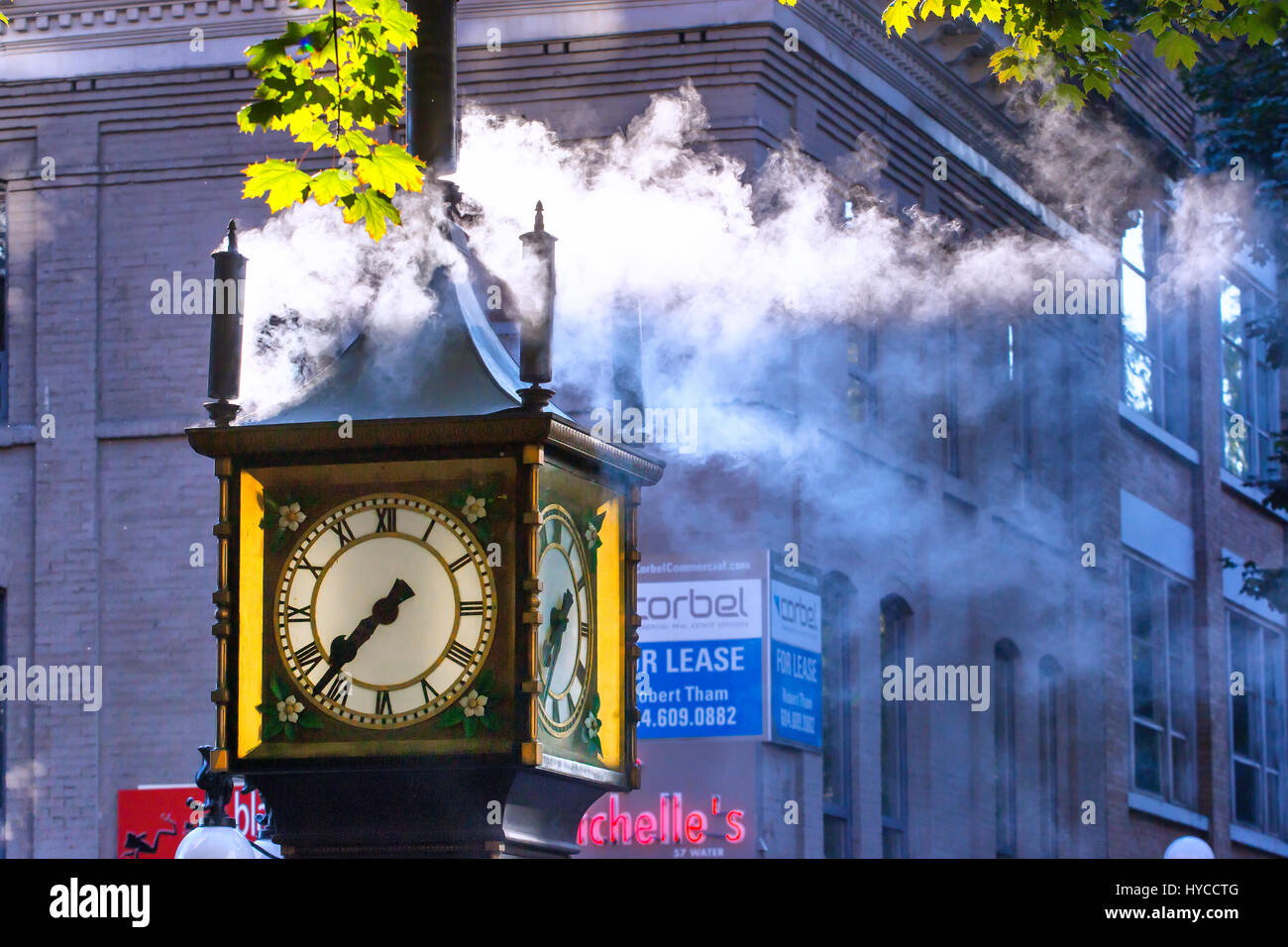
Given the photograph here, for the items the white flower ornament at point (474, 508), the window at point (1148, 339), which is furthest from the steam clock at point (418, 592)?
the window at point (1148, 339)

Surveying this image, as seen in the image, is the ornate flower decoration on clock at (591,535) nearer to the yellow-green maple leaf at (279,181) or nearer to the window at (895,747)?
the yellow-green maple leaf at (279,181)

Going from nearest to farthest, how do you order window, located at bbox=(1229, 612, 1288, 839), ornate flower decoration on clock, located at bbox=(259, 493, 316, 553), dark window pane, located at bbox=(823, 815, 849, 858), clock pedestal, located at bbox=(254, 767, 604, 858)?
clock pedestal, located at bbox=(254, 767, 604, 858)
ornate flower decoration on clock, located at bbox=(259, 493, 316, 553)
dark window pane, located at bbox=(823, 815, 849, 858)
window, located at bbox=(1229, 612, 1288, 839)

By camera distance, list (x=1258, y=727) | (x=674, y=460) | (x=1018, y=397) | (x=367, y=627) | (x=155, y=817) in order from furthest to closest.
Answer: (x=1258, y=727), (x=1018, y=397), (x=155, y=817), (x=674, y=460), (x=367, y=627)

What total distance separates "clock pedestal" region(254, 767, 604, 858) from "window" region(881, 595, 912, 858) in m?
12.8

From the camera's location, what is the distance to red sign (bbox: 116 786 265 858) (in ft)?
48.2

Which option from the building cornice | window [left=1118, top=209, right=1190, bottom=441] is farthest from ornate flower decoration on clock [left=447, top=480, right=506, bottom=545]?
window [left=1118, top=209, right=1190, bottom=441]

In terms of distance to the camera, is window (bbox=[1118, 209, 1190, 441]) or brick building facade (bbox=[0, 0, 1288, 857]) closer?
brick building facade (bbox=[0, 0, 1288, 857])

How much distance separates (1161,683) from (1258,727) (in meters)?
2.62

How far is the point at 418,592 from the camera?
414 cm

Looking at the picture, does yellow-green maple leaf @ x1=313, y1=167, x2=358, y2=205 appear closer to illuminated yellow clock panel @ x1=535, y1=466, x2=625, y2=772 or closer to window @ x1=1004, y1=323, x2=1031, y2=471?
illuminated yellow clock panel @ x1=535, y1=466, x2=625, y2=772

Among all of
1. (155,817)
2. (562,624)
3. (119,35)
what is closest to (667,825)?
(155,817)

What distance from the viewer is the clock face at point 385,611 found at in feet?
13.4

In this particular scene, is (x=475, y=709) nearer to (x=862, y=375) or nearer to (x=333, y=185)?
(x=333, y=185)
